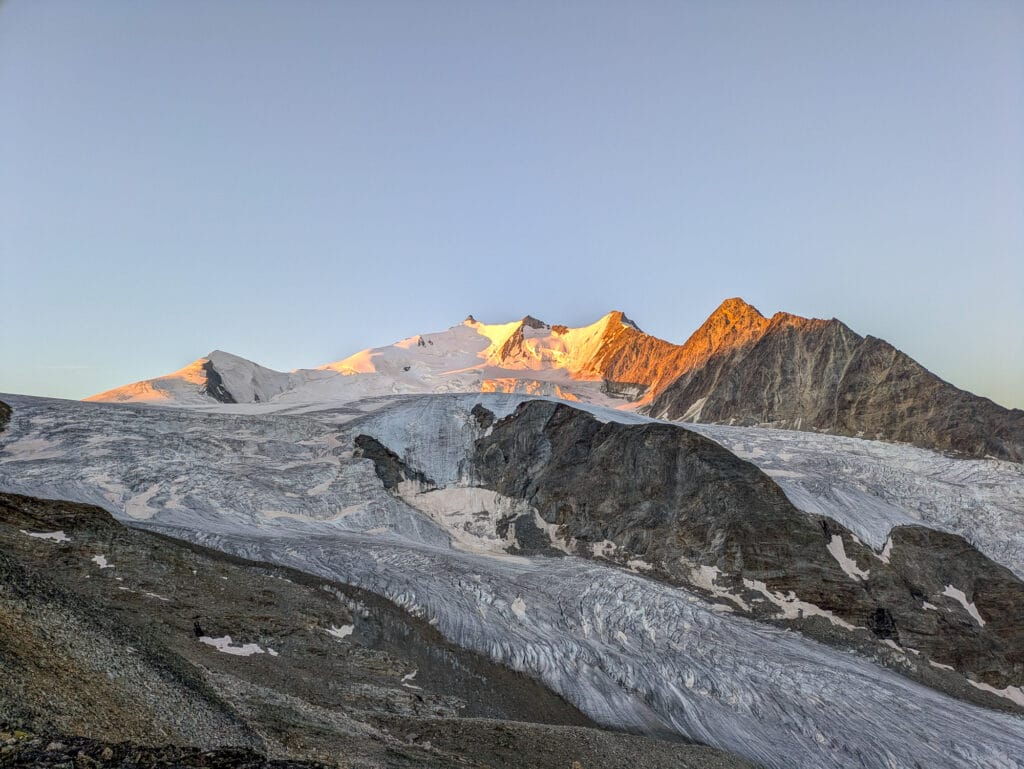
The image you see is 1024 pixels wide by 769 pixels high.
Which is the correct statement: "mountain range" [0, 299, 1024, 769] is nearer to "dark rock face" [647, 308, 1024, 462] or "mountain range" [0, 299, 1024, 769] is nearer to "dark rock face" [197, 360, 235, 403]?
"dark rock face" [647, 308, 1024, 462]

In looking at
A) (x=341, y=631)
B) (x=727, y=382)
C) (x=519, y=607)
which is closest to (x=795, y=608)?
(x=519, y=607)

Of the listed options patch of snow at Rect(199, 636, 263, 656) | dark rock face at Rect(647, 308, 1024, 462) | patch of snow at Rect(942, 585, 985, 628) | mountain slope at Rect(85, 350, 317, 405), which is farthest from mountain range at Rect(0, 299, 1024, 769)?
mountain slope at Rect(85, 350, 317, 405)

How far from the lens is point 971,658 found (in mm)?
41562

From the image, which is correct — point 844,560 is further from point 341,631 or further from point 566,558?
point 341,631

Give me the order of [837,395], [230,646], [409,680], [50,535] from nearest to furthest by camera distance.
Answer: [230,646] → [409,680] → [50,535] → [837,395]

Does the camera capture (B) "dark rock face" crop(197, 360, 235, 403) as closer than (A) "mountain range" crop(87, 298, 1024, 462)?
No

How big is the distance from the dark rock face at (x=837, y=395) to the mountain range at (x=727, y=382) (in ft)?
0.53

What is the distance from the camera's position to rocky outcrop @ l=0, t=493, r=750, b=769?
11.8 metres

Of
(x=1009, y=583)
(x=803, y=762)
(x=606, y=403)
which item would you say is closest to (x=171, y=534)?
(x=803, y=762)

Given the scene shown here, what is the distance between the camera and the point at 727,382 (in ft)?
376

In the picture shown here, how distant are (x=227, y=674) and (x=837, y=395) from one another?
91.5 m

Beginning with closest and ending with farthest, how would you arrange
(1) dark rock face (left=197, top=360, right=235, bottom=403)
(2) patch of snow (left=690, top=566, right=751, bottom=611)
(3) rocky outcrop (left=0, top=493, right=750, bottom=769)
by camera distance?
(3) rocky outcrop (left=0, top=493, right=750, bottom=769), (2) patch of snow (left=690, top=566, right=751, bottom=611), (1) dark rock face (left=197, top=360, right=235, bottom=403)

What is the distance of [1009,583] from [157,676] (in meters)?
51.0

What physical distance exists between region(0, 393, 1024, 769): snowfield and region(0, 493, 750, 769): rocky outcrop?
8.47ft
